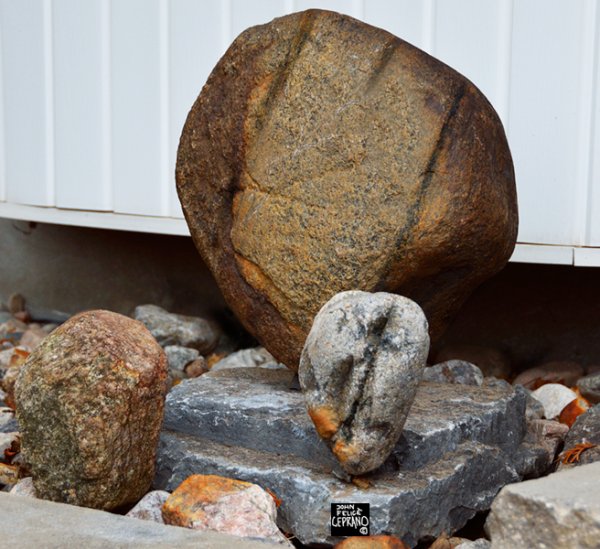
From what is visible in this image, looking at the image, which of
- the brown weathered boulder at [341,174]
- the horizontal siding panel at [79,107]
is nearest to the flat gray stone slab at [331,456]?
the brown weathered boulder at [341,174]

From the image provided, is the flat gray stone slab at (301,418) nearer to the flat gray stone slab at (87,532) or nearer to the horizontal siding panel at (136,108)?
the flat gray stone slab at (87,532)

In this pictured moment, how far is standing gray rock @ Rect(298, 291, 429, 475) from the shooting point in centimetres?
255

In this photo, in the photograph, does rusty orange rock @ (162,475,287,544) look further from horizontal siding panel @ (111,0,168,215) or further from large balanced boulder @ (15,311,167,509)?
horizontal siding panel @ (111,0,168,215)

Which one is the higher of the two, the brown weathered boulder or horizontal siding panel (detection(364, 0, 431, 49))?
horizontal siding panel (detection(364, 0, 431, 49))

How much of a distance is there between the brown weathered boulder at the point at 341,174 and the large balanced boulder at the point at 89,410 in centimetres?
56

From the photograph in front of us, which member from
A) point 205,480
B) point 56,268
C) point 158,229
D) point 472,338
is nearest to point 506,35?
point 472,338

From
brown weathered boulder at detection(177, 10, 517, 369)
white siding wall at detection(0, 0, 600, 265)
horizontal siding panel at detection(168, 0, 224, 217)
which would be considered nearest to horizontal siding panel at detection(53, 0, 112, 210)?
white siding wall at detection(0, 0, 600, 265)

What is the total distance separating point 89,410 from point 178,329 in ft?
6.89

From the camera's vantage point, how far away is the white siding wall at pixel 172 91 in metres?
3.76

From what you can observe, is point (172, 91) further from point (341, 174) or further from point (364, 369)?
point (364, 369)

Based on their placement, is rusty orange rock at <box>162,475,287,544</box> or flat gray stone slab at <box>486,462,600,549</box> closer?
flat gray stone slab at <box>486,462,600,549</box>

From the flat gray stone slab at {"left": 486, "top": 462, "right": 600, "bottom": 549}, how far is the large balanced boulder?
1034 millimetres

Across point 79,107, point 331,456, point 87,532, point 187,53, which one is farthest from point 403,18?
point 87,532

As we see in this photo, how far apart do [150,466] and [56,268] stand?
3.04 m
